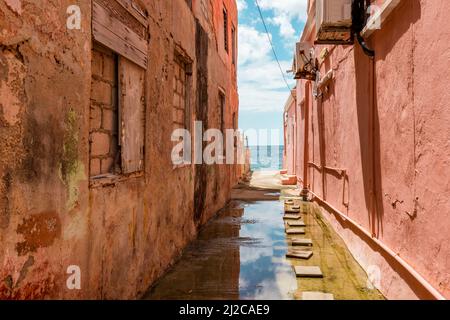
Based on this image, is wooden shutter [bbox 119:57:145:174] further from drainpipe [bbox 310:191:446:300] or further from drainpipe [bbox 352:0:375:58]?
drainpipe [bbox 352:0:375:58]

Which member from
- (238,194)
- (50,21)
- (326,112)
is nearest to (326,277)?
(50,21)

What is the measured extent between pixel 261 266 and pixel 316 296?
1269 millimetres

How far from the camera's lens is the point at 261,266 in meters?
5.12

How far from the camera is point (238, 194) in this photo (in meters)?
13.4

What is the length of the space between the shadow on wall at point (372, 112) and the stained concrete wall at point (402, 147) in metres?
0.01

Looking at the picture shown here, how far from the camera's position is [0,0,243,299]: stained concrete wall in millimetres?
2002

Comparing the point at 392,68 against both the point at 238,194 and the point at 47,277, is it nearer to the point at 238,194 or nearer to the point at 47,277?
the point at 47,277

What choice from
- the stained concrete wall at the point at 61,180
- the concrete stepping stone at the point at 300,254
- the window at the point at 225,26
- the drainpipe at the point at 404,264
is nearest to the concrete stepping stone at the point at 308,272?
the concrete stepping stone at the point at 300,254

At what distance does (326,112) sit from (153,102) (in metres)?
5.44

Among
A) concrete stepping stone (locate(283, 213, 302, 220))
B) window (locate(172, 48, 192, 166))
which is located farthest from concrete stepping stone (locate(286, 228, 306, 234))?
window (locate(172, 48, 192, 166))

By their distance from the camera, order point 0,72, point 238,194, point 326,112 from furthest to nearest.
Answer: point 238,194 → point 326,112 → point 0,72

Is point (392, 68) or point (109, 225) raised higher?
point (392, 68)

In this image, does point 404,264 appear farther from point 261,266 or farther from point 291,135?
point 291,135

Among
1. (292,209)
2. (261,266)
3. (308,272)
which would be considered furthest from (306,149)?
(308,272)
